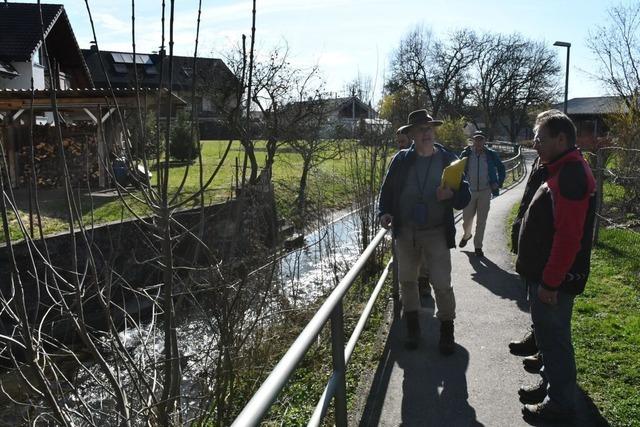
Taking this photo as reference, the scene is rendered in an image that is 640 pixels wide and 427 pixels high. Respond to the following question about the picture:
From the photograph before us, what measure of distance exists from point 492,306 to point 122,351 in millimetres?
4087

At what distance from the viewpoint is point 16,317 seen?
240 cm

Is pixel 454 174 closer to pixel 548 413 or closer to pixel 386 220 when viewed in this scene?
pixel 386 220

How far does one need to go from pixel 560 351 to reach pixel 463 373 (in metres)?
0.96

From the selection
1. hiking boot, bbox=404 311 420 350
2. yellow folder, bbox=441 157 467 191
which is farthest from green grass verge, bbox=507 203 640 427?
yellow folder, bbox=441 157 467 191

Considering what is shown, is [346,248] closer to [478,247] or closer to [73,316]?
[478,247]

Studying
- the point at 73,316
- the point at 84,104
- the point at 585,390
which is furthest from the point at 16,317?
the point at 84,104

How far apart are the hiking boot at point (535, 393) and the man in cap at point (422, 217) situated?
34.8 inches

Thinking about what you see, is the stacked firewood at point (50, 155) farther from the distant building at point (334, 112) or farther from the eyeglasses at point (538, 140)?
the eyeglasses at point (538, 140)

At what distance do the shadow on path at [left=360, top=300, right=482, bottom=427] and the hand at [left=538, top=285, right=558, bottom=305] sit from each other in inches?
32.5

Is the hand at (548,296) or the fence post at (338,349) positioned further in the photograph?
the hand at (548,296)

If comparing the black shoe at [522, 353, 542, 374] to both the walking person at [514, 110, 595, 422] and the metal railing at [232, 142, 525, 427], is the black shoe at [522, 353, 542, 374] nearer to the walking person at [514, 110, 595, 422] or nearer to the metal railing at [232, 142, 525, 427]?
the walking person at [514, 110, 595, 422]

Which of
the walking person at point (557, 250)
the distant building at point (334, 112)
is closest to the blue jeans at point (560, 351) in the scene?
the walking person at point (557, 250)

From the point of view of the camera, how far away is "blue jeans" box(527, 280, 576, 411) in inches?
134

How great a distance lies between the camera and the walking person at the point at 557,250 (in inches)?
124
